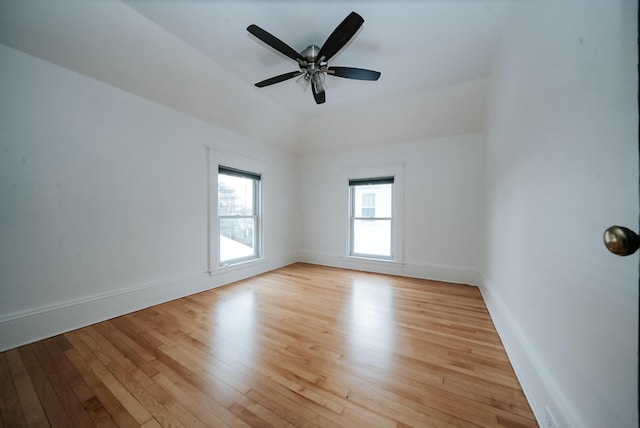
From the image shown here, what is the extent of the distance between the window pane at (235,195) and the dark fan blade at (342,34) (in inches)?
90.1

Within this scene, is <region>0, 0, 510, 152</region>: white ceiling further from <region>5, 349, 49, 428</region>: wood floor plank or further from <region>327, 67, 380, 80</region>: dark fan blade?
<region>5, 349, 49, 428</region>: wood floor plank

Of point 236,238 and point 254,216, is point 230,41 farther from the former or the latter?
point 236,238

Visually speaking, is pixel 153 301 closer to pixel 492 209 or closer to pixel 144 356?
pixel 144 356

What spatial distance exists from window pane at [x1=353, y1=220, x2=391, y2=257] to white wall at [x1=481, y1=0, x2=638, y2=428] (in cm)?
236

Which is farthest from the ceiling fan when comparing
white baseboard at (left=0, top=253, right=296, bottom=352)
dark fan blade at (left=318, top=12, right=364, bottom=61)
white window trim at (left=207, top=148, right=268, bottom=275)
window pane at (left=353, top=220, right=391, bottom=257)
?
white baseboard at (left=0, top=253, right=296, bottom=352)

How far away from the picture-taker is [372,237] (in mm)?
4121

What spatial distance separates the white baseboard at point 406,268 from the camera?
3266mm

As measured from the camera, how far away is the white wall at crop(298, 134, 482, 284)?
3.24 m

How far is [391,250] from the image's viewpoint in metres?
3.87

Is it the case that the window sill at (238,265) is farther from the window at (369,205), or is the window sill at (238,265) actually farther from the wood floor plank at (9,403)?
the window at (369,205)

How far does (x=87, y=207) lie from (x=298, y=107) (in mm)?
2814

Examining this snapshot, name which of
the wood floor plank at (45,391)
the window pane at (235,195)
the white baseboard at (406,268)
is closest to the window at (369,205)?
the white baseboard at (406,268)

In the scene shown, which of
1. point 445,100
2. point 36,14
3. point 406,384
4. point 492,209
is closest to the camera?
point 406,384

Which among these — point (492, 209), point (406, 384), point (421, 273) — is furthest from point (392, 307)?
point (492, 209)
